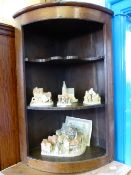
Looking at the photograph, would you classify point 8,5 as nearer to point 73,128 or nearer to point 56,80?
point 56,80

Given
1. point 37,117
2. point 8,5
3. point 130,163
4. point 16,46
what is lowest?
point 130,163

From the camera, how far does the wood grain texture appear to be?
1195 millimetres

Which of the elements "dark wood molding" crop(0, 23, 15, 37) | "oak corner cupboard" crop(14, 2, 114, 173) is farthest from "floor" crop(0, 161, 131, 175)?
"dark wood molding" crop(0, 23, 15, 37)

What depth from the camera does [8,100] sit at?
122 centimetres

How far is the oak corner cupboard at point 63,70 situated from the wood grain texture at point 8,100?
2.0 inches

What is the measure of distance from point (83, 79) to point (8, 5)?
2.37 ft

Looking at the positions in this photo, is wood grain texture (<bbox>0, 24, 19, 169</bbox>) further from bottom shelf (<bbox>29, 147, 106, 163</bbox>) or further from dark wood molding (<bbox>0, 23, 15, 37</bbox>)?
bottom shelf (<bbox>29, 147, 106, 163</bbox>)

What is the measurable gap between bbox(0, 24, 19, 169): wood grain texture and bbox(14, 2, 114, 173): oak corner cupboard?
5 centimetres

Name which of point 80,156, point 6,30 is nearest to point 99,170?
point 80,156

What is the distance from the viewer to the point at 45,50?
1.46 metres

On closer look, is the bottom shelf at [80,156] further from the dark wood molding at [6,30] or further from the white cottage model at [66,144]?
the dark wood molding at [6,30]

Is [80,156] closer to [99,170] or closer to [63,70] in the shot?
[99,170]

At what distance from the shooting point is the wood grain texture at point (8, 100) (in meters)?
1.20

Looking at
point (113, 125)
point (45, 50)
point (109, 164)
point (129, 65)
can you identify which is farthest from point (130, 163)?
point (45, 50)
